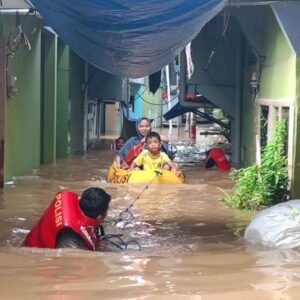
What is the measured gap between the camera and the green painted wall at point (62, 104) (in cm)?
2120

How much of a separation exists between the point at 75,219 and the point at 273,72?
24.5 ft

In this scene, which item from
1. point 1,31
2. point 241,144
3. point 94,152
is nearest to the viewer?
point 1,31

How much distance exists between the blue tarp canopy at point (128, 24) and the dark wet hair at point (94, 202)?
224cm

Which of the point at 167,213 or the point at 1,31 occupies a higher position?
the point at 1,31

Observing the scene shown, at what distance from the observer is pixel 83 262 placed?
233 inches

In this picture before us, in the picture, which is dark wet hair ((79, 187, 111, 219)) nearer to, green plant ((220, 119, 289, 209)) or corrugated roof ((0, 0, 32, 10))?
green plant ((220, 119, 289, 209))

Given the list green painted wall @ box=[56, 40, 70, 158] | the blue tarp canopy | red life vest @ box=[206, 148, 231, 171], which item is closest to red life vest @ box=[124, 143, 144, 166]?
red life vest @ box=[206, 148, 231, 171]

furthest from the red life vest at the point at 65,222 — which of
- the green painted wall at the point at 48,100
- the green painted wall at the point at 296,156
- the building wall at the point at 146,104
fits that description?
the building wall at the point at 146,104

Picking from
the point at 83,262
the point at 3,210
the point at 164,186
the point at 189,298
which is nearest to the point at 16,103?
the point at 164,186

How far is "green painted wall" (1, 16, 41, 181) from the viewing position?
14055 millimetres

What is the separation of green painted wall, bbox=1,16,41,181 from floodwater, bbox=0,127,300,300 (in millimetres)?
2990

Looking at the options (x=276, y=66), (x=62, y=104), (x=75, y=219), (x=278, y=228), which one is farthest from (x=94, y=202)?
(x=62, y=104)

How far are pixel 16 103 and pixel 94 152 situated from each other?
367 inches

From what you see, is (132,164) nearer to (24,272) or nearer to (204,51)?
(204,51)
